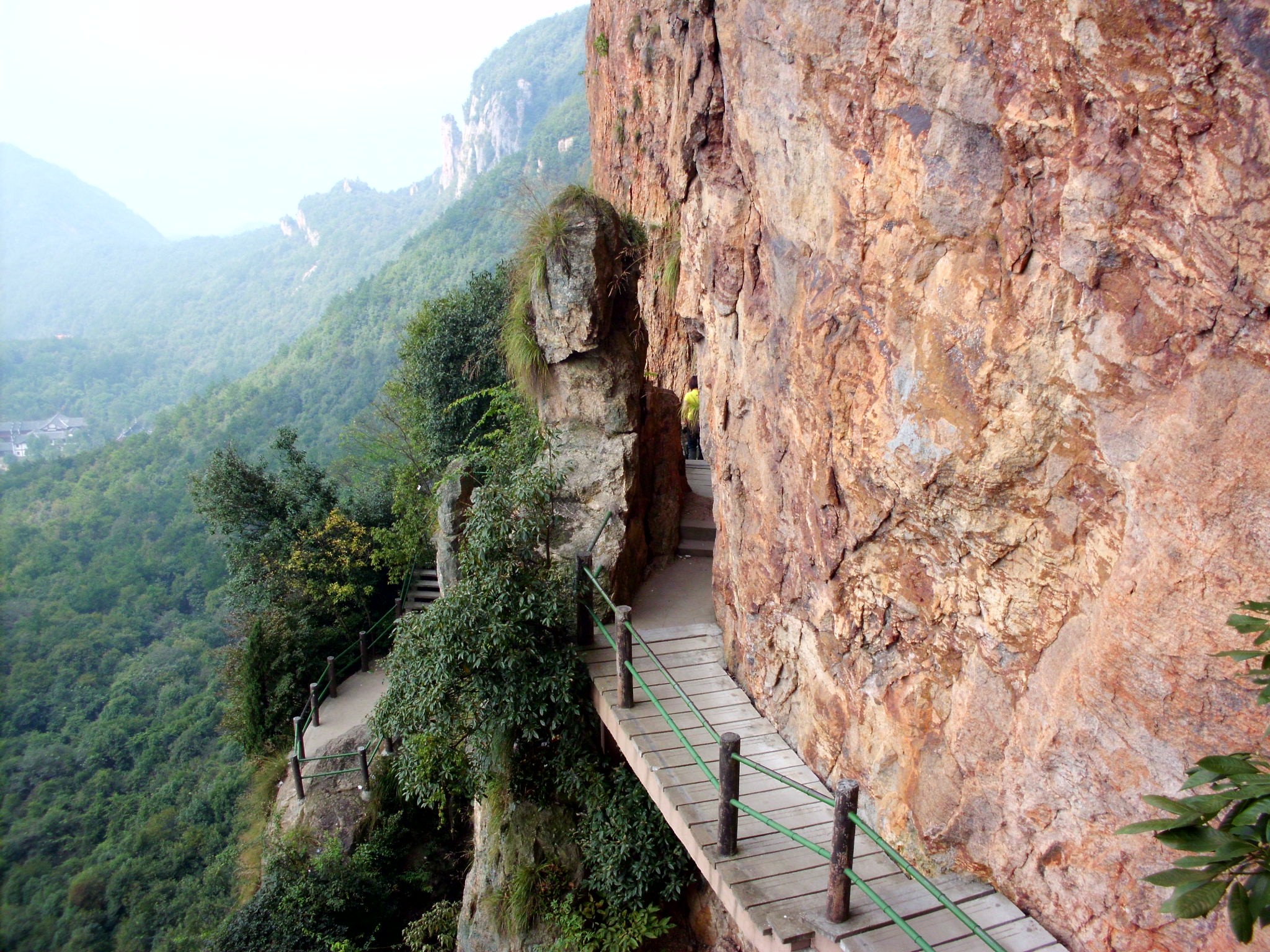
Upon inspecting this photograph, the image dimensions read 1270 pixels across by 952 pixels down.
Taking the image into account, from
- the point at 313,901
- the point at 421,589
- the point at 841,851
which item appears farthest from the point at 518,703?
the point at 421,589

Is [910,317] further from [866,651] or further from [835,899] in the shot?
[835,899]

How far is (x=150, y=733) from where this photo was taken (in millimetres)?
23297

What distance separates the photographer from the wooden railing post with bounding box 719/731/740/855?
15.2 ft

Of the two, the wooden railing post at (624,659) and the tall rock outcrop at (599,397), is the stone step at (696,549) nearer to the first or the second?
the tall rock outcrop at (599,397)

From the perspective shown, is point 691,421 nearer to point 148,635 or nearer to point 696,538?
point 696,538

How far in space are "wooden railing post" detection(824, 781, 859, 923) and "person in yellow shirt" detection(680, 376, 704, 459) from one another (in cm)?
850

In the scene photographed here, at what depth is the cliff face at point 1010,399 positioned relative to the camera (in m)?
2.96

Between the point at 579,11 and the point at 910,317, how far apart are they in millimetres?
104804

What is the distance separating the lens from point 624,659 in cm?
623

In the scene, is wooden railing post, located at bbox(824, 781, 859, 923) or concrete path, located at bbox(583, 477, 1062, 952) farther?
concrete path, located at bbox(583, 477, 1062, 952)

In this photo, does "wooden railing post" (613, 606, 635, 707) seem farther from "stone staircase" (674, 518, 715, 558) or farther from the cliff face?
"stone staircase" (674, 518, 715, 558)

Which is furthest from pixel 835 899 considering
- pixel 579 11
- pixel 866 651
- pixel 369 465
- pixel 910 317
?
pixel 579 11

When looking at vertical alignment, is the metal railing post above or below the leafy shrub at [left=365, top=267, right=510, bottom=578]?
below

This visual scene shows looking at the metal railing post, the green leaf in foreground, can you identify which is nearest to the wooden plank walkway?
the green leaf in foreground
